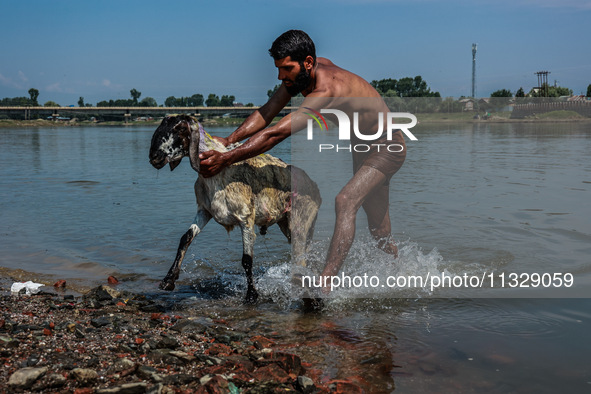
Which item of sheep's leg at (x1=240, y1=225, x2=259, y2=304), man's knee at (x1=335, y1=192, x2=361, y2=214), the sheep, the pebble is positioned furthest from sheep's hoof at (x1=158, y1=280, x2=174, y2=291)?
the pebble

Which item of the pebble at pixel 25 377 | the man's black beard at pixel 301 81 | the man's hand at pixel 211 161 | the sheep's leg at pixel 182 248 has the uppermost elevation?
the man's black beard at pixel 301 81

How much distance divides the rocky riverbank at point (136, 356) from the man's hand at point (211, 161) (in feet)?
5.05

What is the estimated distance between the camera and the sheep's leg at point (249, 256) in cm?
644

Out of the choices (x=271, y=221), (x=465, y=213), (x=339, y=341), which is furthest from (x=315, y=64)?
(x=465, y=213)

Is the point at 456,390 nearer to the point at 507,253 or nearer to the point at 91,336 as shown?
the point at 91,336

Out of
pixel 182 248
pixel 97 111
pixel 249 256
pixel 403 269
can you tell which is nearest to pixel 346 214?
pixel 249 256

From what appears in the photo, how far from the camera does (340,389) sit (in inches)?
170

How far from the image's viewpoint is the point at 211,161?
582 centimetres

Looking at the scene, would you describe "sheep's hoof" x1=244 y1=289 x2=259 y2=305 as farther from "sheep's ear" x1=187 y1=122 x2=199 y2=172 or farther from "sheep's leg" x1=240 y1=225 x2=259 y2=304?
"sheep's ear" x1=187 y1=122 x2=199 y2=172

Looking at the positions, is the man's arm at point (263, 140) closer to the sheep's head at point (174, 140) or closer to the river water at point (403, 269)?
the sheep's head at point (174, 140)

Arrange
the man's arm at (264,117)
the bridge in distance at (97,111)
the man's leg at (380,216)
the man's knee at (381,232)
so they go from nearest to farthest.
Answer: the man's arm at (264,117), the man's leg at (380,216), the man's knee at (381,232), the bridge in distance at (97,111)

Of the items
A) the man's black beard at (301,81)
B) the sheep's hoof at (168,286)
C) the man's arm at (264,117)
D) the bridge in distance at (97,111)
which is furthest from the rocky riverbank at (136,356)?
the bridge in distance at (97,111)

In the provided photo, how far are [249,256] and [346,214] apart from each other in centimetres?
126

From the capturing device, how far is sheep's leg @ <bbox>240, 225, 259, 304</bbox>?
6441mm
